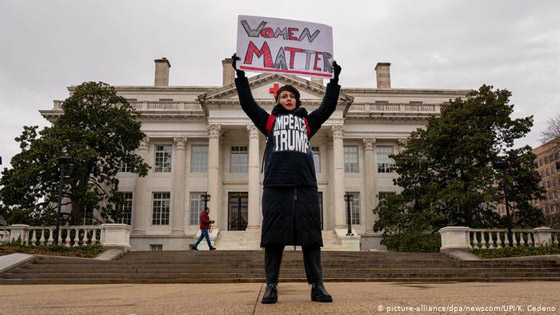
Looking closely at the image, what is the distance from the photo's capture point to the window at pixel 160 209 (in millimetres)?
32312

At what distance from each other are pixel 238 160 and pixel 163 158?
5554 mm

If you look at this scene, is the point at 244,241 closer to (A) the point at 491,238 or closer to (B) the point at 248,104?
(A) the point at 491,238

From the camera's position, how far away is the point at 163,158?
33.4 m

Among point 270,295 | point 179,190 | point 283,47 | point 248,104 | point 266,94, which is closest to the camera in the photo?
point 270,295

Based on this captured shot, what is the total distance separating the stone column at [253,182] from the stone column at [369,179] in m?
8.50

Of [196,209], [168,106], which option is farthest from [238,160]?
[168,106]

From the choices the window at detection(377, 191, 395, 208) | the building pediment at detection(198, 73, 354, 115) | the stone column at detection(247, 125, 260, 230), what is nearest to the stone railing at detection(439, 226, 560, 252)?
the window at detection(377, 191, 395, 208)

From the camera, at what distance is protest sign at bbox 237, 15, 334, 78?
16.3 feet

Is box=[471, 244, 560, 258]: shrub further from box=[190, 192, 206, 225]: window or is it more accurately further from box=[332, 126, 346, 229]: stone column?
box=[190, 192, 206, 225]: window

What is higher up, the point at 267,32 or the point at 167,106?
the point at 167,106

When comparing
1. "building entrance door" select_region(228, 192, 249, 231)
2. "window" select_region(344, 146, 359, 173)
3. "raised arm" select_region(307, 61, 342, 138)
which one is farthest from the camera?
"window" select_region(344, 146, 359, 173)

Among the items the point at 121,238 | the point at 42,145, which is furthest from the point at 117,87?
the point at 121,238

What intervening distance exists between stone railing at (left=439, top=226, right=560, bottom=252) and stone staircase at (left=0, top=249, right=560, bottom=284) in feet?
6.67

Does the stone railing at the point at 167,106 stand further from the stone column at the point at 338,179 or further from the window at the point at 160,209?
the stone column at the point at 338,179
